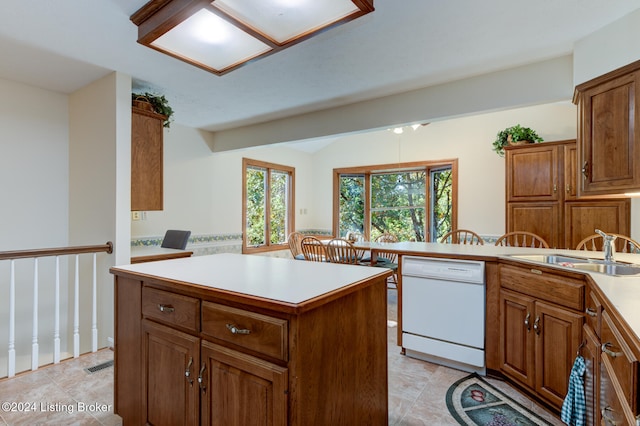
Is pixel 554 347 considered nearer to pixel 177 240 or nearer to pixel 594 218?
pixel 594 218

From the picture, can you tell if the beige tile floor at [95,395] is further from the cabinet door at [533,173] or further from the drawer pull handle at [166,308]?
the cabinet door at [533,173]

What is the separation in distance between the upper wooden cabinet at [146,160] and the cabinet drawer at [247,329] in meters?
2.04

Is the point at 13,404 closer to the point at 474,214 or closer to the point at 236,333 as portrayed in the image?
the point at 236,333

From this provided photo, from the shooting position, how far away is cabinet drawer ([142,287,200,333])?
132cm

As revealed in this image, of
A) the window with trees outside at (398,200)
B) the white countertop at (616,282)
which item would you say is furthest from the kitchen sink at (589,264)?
the window with trees outside at (398,200)

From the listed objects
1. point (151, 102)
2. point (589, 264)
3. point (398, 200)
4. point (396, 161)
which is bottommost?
point (589, 264)

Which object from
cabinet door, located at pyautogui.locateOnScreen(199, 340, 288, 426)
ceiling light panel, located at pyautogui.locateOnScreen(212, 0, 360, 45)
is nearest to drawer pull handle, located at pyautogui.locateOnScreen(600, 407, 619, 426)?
cabinet door, located at pyautogui.locateOnScreen(199, 340, 288, 426)

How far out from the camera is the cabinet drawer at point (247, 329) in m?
1.04

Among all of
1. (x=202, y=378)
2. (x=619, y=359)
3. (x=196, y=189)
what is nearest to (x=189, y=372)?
(x=202, y=378)

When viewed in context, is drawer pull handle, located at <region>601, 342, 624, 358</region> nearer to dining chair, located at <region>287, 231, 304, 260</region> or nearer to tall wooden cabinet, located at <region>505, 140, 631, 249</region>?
tall wooden cabinet, located at <region>505, 140, 631, 249</region>

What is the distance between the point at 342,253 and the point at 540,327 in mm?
2222

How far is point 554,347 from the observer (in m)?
1.82

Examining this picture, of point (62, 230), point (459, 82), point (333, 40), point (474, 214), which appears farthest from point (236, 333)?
point (474, 214)

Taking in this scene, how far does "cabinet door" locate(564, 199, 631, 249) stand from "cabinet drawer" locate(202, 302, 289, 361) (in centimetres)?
369
